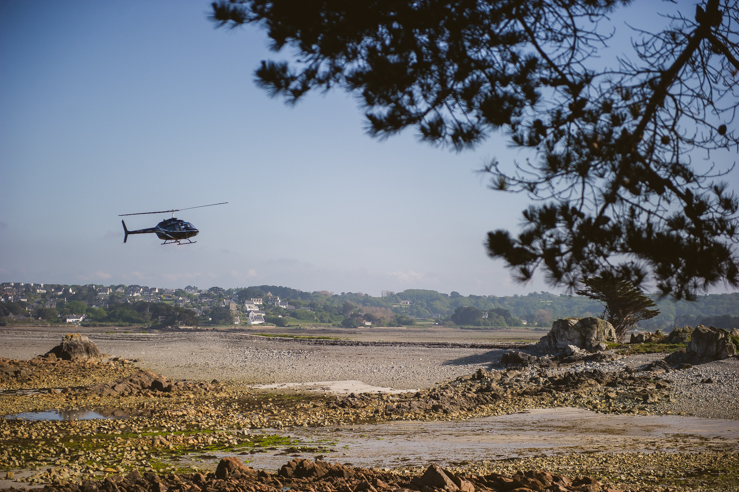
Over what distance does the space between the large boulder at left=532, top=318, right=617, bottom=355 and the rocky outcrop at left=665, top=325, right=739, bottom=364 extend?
6.06 meters

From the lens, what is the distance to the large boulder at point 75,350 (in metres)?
26.0

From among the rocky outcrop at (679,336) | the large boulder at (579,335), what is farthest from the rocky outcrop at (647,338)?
the large boulder at (579,335)

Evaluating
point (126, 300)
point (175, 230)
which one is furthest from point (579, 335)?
point (126, 300)

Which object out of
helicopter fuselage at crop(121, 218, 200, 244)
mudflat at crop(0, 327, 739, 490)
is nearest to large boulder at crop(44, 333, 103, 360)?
mudflat at crop(0, 327, 739, 490)

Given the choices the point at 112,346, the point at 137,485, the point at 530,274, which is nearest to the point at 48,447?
the point at 137,485

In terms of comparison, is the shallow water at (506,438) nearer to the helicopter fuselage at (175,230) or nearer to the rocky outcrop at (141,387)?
the rocky outcrop at (141,387)

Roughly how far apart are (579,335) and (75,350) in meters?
25.2

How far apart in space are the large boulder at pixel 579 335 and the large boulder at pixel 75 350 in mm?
23038

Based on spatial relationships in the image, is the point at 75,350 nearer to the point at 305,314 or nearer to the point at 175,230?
the point at 175,230

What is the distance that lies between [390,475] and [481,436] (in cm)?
493

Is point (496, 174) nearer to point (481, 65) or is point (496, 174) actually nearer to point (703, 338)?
point (481, 65)

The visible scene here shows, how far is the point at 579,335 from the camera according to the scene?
2750 cm

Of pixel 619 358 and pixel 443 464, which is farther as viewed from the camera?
pixel 619 358

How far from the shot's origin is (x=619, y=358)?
22422 mm
